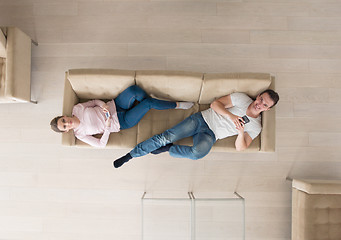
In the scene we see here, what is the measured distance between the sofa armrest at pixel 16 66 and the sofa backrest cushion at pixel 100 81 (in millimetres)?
656

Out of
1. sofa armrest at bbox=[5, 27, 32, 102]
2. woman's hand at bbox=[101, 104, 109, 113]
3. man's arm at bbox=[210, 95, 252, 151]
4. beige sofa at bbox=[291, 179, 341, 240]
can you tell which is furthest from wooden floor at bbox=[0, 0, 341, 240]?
woman's hand at bbox=[101, 104, 109, 113]

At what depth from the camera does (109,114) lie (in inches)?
85.6

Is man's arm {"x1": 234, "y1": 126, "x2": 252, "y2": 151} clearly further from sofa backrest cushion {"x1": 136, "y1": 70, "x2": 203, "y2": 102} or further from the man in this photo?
sofa backrest cushion {"x1": 136, "y1": 70, "x2": 203, "y2": 102}

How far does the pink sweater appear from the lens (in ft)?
7.18

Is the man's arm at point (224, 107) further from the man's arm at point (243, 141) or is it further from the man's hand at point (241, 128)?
the man's arm at point (243, 141)

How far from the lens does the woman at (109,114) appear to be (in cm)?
217

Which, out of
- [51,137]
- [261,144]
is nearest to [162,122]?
[261,144]

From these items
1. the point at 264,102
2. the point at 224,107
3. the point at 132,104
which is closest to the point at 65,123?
the point at 132,104

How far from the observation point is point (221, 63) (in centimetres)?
276

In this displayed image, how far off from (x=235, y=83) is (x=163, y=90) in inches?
26.9

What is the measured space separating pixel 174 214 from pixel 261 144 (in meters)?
1.32

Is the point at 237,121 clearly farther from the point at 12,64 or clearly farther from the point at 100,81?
the point at 12,64

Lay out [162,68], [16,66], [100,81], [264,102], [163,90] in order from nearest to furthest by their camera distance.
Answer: [264,102], [100,81], [163,90], [16,66], [162,68]

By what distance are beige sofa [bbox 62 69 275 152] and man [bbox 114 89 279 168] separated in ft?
0.31
